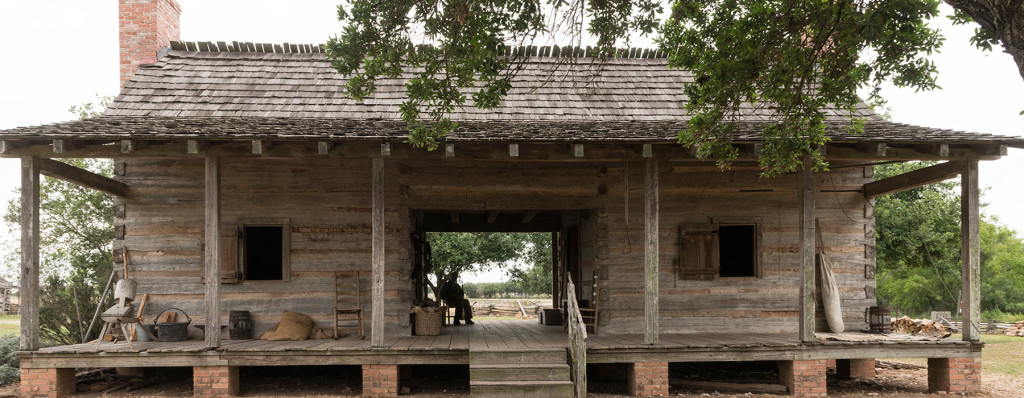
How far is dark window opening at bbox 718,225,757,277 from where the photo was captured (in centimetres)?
1276

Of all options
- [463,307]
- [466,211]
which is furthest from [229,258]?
[463,307]

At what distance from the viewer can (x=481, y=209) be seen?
11.6m

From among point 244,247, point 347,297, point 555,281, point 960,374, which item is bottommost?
point 960,374

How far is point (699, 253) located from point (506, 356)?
388cm

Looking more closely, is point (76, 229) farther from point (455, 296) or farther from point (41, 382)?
point (455, 296)

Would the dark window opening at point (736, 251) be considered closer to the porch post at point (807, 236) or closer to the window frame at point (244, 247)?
the porch post at point (807, 236)

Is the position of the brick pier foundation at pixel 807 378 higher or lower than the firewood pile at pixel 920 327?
higher

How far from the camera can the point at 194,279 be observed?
1125cm

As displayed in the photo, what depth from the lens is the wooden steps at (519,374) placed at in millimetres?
8805

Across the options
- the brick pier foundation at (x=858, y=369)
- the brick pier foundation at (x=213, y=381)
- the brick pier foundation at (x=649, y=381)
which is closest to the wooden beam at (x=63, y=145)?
the brick pier foundation at (x=213, y=381)

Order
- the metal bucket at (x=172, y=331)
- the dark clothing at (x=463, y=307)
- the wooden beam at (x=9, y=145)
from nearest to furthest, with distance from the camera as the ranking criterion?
1. the wooden beam at (x=9, y=145)
2. the metal bucket at (x=172, y=331)
3. the dark clothing at (x=463, y=307)

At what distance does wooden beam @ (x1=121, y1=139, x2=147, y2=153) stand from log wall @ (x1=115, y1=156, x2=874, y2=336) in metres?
1.96

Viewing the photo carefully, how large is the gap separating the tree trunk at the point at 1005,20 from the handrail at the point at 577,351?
5.10 meters

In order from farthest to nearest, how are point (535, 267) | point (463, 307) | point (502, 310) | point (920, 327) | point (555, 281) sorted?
point (535, 267) < point (502, 310) < point (920, 327) < point (555, 281) < point (463, 307)
